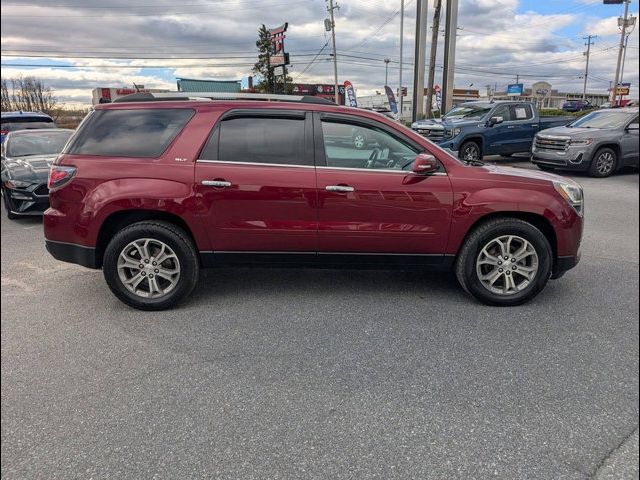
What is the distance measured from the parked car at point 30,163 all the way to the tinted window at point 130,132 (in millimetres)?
1632

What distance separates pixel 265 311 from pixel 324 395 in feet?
4.43

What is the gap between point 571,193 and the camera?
4.03 m

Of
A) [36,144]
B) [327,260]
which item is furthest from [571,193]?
[36,144]

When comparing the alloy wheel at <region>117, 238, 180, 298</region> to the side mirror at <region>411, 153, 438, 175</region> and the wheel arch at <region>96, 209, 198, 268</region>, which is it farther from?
the side mirror at <region>411, 153, 438, 175</region>

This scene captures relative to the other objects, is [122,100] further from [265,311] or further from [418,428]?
[418,428]

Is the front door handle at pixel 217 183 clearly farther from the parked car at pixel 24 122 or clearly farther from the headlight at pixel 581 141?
the headlight at pixel 581 141

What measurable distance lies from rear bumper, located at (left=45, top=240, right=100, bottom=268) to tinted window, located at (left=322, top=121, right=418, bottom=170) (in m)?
2.12

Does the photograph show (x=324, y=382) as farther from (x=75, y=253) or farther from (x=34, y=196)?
(x=34, y=196)

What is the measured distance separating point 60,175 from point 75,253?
2.13ft

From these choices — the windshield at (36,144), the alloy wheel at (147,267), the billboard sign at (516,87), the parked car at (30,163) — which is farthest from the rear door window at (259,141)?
the windshield at (36,144)

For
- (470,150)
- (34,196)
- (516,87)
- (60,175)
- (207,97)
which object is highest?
(516,87)

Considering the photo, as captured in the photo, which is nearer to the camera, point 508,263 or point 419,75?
point 508,263

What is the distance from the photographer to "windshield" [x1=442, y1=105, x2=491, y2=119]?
45.6 feet

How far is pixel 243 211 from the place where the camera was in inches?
A: 151
